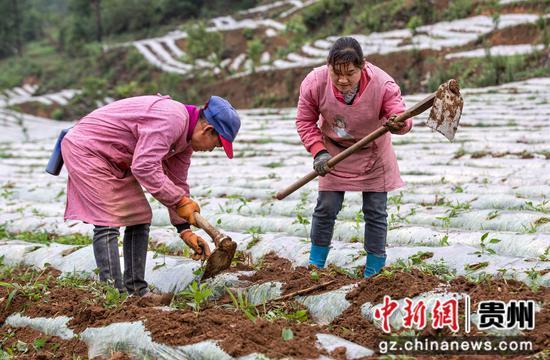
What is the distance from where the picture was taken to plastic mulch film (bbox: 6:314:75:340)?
A: 2770 millimetres

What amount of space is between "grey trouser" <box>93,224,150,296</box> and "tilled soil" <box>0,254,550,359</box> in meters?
0.14

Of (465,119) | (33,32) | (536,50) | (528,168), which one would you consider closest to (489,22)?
(536,50)

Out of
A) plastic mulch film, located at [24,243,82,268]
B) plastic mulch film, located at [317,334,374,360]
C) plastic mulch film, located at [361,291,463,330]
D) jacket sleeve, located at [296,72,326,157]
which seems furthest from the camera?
plastic mulch film, located at [24,243,82,268]

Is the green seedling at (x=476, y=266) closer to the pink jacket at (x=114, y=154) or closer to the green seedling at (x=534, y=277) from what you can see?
the green seedling at (x=534, y=277)

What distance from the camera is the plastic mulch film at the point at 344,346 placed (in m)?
2.22

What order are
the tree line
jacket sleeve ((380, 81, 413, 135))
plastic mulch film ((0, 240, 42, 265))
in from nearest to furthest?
1. jacket sleeve ((380, 81, 413, 135))
2. plastic mulch film ((0, 240, 42, 265))
3. the tree line

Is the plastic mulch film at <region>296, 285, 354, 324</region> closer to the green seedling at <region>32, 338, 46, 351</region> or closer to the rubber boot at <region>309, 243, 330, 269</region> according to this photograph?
the rubber boot at <region>309, 243, 330, 269</region>

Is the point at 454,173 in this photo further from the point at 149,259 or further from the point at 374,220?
the point at 149,259

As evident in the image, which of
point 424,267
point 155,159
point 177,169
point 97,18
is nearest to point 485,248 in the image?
point 424,267

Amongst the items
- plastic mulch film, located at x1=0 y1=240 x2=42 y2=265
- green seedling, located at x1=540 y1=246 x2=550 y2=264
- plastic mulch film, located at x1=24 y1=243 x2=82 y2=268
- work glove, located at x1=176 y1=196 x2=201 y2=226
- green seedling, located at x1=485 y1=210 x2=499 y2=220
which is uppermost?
work glove, located at x1=176 y1=196 x2=201 y2=226

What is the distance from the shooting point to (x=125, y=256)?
330 cm

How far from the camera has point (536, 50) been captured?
12195 millimetres

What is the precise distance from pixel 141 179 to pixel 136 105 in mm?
428

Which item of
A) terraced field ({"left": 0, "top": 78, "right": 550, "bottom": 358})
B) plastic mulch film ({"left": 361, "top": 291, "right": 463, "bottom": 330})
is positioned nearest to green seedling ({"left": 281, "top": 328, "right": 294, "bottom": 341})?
terraced field ({"left": 0, "top": 78, "right": 550, "bottom": 358})
